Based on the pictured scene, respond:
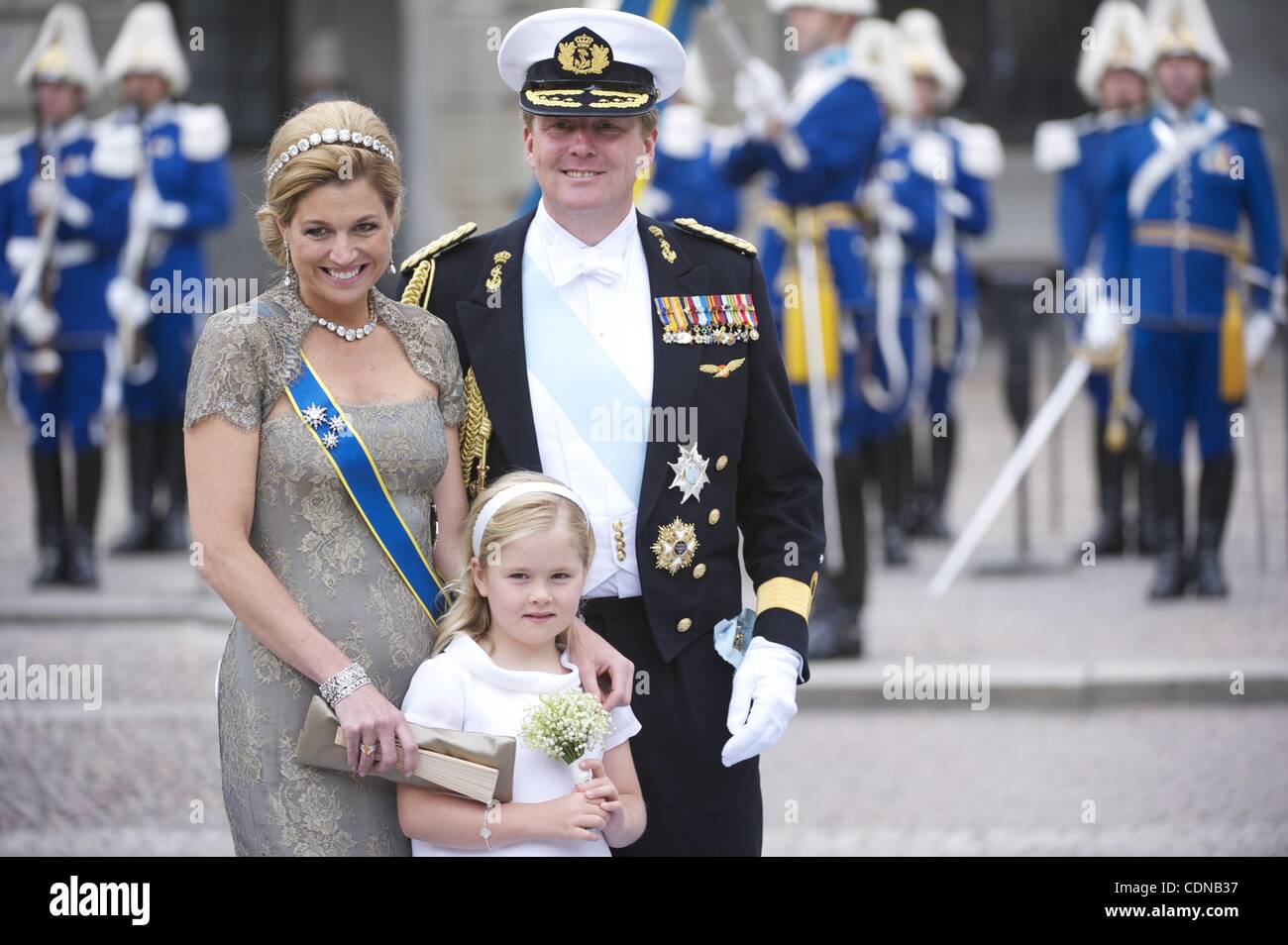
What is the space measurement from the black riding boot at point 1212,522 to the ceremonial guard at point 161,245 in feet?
16.3

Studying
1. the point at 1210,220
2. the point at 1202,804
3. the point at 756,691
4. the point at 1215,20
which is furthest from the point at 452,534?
the point at 1215,20

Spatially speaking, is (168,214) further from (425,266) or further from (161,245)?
(425,266)

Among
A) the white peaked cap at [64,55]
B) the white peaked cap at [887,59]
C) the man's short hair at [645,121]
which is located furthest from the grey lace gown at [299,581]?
the white peaked cap at [887,59]

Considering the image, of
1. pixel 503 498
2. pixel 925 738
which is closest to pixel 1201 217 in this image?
pixel 925 738

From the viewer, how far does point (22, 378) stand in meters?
9.84

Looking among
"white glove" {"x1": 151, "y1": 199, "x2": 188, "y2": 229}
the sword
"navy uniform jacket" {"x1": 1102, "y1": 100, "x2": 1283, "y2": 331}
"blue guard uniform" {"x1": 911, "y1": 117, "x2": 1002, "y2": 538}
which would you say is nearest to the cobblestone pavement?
the sword

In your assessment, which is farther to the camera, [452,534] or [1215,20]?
[1215,20]

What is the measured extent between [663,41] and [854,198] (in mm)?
4831

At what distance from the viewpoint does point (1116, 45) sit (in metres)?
10.2

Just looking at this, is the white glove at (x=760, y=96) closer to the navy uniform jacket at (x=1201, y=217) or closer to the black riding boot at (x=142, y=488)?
the navy uniform jacket at (x=1201, y=217)

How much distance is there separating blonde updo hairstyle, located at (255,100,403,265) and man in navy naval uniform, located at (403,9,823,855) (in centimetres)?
30

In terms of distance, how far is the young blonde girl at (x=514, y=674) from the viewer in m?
3.12

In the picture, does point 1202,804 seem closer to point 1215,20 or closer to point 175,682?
point 175,682

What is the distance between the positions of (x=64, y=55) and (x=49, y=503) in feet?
7.08
